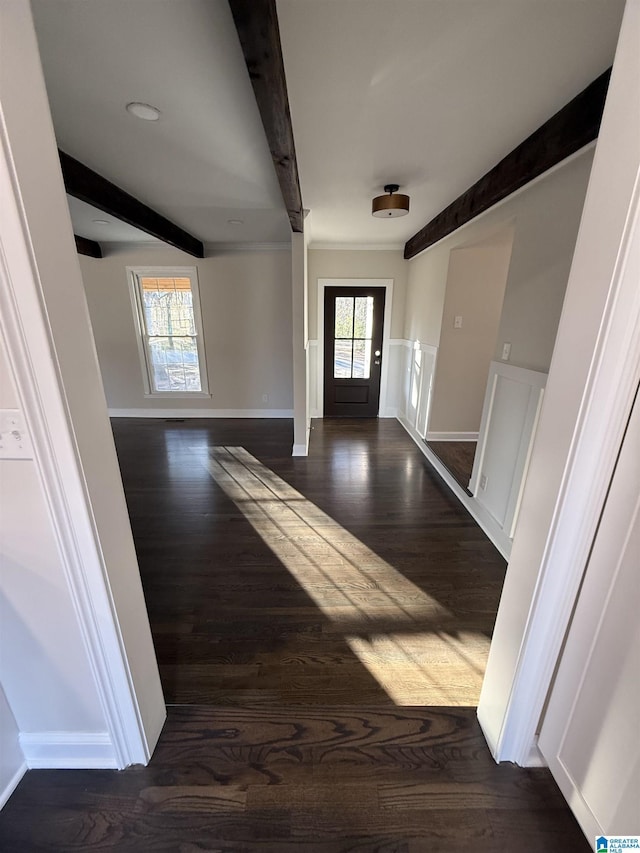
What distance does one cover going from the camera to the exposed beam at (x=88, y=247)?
165 inches

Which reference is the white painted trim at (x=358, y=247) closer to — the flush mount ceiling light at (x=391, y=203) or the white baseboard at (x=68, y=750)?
the flush mount ceiling light at (x=391, y=203)

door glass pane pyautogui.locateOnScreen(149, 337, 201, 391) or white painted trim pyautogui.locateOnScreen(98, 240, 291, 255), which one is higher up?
white painted trim pyautogui.locateOnScreen(98, 240, 291, 255)

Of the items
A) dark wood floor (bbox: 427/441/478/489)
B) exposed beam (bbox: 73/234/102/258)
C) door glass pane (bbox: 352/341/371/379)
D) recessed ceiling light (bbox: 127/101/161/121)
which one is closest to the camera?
recessed ceiling light (bbox: 127/101/161/121)

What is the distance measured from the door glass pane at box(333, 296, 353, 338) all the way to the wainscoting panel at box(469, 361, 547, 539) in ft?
8.59

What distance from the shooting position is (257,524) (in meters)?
2.47

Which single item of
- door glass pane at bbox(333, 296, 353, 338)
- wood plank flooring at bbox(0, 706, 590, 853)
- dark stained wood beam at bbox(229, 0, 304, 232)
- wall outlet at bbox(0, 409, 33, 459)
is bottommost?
wood plank flooring at bbox(0, 706, 590, 853)

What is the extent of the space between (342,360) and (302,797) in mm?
4370

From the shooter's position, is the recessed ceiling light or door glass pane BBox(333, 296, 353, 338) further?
door glass pane BBox(333, 296, 353, 338)

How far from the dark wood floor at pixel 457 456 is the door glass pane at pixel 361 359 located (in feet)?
5.12

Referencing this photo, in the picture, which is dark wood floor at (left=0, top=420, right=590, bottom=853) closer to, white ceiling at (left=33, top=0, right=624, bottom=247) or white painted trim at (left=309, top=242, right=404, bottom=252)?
white ceiling at (left=33, top=0, right=624, bottom=247)

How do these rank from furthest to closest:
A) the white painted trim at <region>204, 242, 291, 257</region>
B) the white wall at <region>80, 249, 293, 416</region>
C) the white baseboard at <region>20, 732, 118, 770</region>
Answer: the white wall at <region>80, 249, 293, 416</region>
the white painted trim at <region>204, 242, 291, 257</region>
the white baseboard at <region>20, 732, 118, 770</region>

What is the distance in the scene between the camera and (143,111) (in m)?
1.56

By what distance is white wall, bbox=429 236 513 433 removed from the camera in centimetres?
330

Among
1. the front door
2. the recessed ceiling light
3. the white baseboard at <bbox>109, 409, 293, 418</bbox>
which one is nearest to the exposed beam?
the white baseboard at <bbox>109, 409, 293, 418</bbox>
